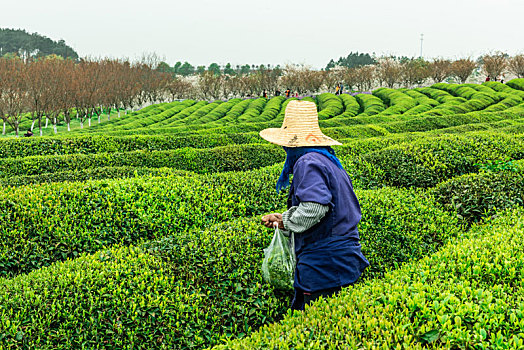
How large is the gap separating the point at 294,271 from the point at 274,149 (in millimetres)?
8123

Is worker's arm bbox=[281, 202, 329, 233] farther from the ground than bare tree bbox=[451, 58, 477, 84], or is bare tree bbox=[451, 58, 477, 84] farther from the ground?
bare tree bbox=[451, 58, 477, 84]

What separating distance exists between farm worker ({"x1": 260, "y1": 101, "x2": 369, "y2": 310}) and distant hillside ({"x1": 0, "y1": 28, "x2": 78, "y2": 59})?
349ft

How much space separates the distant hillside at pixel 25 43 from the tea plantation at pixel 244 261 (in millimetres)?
103575

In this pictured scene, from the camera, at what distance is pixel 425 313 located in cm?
272

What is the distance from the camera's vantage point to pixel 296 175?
3182 mm

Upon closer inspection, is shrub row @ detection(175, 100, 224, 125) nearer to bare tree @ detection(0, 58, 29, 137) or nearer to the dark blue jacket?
bare tree @ detection(0, 58, 29, 137)

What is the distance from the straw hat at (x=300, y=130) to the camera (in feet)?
11.3

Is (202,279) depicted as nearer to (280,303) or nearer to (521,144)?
(280,303)

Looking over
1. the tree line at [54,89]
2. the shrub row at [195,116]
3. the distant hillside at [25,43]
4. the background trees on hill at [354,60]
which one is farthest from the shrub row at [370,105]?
the distant hillside at [25,43]

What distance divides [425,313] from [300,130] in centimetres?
178

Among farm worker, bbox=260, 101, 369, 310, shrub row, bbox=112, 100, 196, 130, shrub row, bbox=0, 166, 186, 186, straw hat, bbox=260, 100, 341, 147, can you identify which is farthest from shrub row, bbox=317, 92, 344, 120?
farm worker, bbox=260, 101, 369, 310

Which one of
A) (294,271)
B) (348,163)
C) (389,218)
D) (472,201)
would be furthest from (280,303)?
(348,163)

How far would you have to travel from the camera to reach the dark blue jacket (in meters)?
3.15

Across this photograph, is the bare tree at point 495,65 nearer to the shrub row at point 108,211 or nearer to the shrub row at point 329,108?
the shrub row at point 329,108
